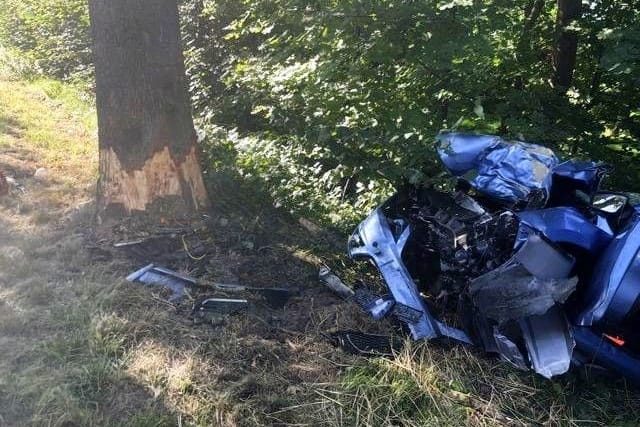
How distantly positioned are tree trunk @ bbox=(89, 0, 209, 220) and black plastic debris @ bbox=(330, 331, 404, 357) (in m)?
2.12

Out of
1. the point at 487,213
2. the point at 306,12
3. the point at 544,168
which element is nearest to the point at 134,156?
the point at 306,12

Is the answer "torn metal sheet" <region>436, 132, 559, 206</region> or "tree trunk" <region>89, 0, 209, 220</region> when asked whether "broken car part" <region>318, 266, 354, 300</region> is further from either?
"tree trunk" <region>89, 0, 209, 220</region>

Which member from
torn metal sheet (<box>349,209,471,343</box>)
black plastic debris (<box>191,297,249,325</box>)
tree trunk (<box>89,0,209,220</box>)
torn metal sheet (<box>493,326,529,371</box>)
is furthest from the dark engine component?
tree trunk (<box>89,0,209,220</box>)

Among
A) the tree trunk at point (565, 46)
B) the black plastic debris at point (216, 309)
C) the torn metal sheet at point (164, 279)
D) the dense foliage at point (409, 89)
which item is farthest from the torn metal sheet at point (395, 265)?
the tree trunk at point (565, 46)

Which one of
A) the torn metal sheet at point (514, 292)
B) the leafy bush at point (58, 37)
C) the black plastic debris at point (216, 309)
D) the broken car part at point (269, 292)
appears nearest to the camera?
the torn metal sheet at point (514, 292)

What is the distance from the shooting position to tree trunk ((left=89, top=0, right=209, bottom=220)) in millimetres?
4457

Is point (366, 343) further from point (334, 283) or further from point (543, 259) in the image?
point (543, 259)

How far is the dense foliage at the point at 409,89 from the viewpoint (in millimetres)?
4246

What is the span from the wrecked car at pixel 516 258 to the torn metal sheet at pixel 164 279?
125 centimetres

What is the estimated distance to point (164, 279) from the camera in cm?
393

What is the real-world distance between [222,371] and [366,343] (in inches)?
35.7

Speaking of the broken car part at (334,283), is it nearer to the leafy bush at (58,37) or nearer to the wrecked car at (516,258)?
the wrecked car at (516,258)

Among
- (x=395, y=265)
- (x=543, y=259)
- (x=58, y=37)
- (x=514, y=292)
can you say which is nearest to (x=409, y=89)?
(x=395, y=265)

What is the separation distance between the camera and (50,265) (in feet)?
13.4
